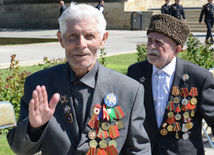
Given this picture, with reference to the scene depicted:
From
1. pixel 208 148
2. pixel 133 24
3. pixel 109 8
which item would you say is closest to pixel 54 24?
pixel 109 8

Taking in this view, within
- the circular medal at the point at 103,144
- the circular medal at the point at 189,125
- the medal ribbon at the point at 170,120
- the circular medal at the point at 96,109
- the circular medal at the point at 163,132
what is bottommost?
the circular medal at the point at 163,132

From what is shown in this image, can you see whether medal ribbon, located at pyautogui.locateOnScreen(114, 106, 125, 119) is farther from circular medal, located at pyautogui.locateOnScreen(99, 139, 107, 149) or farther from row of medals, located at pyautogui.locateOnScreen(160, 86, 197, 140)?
row of medals, located at pyautogui.locateOnScreen(160, 86, 197, 140)

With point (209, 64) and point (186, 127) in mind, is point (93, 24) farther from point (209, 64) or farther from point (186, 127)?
point (209, 64)

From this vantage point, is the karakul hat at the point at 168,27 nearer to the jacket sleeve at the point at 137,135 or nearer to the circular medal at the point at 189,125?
the circular medal at the point at 189,125

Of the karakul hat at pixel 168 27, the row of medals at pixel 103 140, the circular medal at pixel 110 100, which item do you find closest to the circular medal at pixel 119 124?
the row of medals at pixel 103 140

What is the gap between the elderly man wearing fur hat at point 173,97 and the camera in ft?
10.1

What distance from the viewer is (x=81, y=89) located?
7.22 feet

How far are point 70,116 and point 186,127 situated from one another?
4.47 ft

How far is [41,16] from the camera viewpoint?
108ft

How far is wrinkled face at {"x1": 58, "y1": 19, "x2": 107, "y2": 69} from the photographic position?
2.10 m

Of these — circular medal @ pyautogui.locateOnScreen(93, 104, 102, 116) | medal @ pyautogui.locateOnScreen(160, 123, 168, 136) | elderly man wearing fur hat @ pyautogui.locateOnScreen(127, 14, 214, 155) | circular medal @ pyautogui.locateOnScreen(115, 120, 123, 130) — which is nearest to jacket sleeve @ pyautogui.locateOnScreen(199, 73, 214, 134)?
elderly man wearing fur hat @ pyautogui.locateOnScreen(127, 14, 214, 155)

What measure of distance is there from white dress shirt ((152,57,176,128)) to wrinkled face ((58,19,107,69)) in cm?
115

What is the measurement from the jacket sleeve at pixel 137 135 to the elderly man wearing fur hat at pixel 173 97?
2.87ft

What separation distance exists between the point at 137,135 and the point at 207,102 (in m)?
1.16
